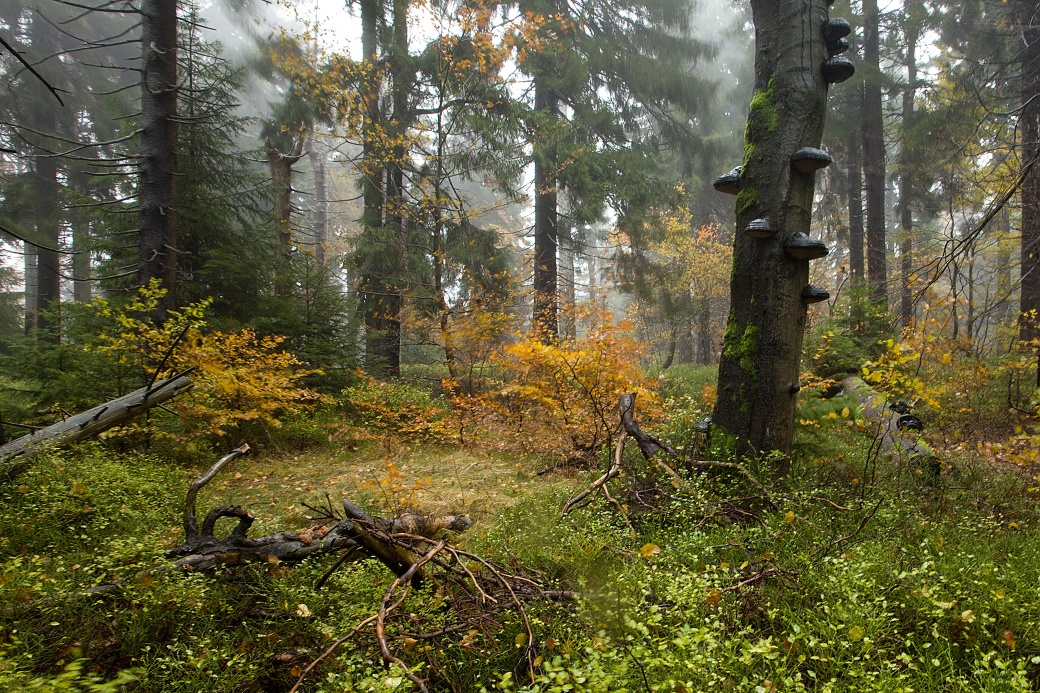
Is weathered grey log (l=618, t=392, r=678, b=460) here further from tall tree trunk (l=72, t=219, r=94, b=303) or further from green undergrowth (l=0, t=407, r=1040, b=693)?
tall tree trunk (l=72, t=219, r=94, b=303)

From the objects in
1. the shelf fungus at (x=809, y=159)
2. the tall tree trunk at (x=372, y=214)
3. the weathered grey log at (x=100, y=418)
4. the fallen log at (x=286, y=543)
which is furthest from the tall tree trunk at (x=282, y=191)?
the shelf fungus at (x=809, y=159)

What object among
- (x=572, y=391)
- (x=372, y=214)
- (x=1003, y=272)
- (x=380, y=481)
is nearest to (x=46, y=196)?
(x=372, y=214)

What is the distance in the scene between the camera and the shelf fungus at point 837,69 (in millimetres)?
3842

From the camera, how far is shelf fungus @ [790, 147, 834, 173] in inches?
146

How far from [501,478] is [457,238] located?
7.47 meters

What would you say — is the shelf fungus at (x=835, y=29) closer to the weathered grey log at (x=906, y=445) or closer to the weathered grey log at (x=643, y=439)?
the weathered grey log at (x=906, y=445)

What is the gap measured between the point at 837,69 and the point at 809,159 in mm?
830

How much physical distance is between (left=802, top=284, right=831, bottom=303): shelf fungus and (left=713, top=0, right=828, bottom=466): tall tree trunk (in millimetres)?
35

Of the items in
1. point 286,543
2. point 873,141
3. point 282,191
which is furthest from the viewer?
point 873,141

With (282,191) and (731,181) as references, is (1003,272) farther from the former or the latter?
(282,191)

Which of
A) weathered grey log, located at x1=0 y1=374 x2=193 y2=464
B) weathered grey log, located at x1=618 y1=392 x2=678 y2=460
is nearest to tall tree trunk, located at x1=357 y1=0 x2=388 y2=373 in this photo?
weathered grey log, located at x1=0 y1=374 x2=193 y2=464

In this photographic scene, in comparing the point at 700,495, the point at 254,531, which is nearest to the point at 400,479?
the point at 254,531

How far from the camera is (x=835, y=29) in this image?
152 inches

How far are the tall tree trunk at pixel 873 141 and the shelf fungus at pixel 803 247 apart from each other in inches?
386
